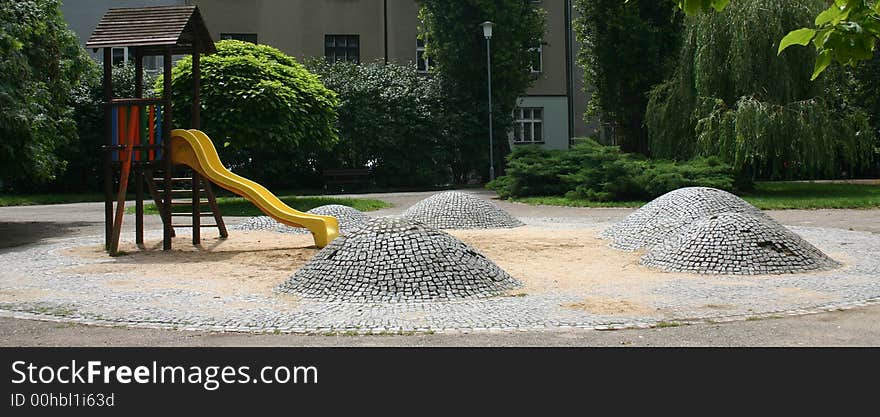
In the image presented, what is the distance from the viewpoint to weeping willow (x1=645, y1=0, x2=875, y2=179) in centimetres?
2420

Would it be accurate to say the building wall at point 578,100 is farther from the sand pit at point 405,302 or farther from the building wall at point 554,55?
the sand pit at point 405,302

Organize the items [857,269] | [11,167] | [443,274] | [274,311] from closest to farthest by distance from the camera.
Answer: [274,311] → [443,274] → [857,269] → [11,167]

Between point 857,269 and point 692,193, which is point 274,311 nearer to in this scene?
point 857,269

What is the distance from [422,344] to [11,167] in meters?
13.6

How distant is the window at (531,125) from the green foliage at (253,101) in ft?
65.4

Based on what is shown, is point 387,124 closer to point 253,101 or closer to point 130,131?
point 253,101

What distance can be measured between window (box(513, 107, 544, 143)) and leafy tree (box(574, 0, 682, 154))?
26.4 ft

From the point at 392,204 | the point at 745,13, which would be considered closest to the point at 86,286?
the point at 392,204

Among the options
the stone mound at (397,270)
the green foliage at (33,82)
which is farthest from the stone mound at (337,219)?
the stone mound at (397,270)

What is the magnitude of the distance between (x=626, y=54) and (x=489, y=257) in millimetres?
22152

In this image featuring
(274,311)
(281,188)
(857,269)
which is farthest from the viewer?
(281,188)

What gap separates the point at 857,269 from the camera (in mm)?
10805

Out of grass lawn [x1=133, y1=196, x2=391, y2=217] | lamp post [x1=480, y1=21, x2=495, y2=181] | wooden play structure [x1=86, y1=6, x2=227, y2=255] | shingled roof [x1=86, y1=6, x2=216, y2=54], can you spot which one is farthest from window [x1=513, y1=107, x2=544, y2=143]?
wooden play structure [x1=86, y1=6, x2=227, y2=255]

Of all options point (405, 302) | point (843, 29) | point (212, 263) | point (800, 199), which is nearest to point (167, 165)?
point (212, 263)
